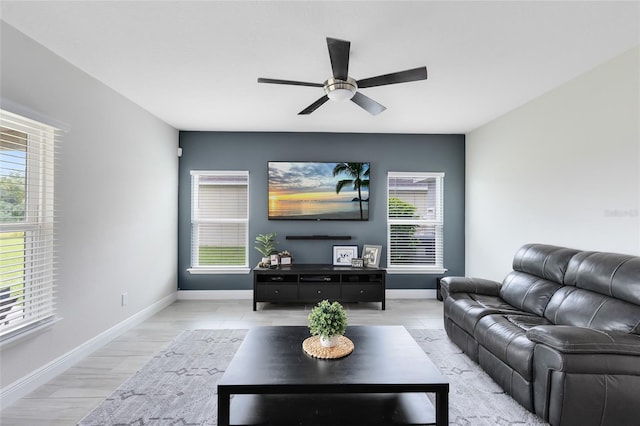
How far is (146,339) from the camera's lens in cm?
323

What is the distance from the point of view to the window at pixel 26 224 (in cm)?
210

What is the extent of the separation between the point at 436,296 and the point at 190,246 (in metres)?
3.96

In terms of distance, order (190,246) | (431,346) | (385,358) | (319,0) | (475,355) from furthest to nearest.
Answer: (190,246), (431,346), (475,355), (385,358), (319,0)

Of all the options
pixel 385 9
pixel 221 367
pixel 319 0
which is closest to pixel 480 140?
pixel 385 9

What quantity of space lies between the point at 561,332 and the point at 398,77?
6.38 ft

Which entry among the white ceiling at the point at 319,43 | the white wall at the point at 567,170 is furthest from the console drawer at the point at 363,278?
the white ceiling at the point at 319,43

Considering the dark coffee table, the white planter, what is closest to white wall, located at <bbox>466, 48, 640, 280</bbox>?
the dark coffee table

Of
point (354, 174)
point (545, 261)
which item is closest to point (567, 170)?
point (545, 261)

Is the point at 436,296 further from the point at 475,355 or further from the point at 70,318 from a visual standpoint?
the point at 70,318

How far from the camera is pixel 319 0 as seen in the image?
183 cm

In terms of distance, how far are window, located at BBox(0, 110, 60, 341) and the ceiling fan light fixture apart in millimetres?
2258

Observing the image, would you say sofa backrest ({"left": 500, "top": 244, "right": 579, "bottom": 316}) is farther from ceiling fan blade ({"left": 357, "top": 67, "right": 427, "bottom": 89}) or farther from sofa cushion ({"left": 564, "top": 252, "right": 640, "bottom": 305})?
ceiling fan blade ({"left": 357, "top": 67, "right": 427, "bottom": 89})

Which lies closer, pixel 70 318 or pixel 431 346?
pixel 70 318

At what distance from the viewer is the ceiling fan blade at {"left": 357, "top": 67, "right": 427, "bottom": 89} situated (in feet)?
6.86
